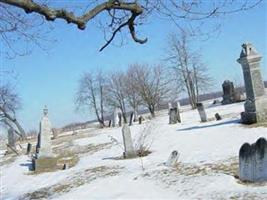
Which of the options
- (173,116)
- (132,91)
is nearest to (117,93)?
(132,91)

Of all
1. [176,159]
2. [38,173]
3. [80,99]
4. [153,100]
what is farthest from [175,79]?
[176,159]

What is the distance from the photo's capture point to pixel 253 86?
54.5 feet

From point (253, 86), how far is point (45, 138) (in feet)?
28.0

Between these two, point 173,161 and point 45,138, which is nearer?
point 173,161

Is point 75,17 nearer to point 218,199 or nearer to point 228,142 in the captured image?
point 218,199

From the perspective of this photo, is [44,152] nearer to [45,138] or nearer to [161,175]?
[45,138]

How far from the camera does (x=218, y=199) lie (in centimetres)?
743

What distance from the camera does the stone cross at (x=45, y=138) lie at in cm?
1805

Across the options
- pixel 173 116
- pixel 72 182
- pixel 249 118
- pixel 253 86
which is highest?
pixel 253 86

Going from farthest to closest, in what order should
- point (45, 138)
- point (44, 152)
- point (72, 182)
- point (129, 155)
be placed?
point (45, 138) → point (44, 152) → point (129, 155) → point (72, 182)

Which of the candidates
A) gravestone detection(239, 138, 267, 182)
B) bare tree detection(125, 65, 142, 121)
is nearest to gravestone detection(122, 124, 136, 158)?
gravestone detection(239, 138, 267, 182)

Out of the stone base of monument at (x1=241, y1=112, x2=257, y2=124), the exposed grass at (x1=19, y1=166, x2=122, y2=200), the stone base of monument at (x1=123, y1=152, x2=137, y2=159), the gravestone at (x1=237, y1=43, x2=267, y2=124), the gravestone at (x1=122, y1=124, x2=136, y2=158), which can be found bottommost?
the exposed grass at (x1=19, y1=166, x2=122, y2=200)

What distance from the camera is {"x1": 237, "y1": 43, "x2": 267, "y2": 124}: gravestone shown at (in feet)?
53.6

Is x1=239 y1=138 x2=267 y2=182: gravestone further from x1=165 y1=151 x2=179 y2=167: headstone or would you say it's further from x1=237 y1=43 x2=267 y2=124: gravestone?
x1=237 y1=43 x2=267 y2=124: gravestone
